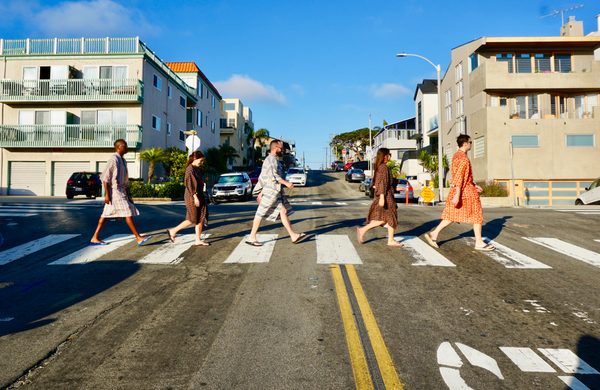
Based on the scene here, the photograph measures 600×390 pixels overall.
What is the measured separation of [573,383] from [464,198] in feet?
14.5

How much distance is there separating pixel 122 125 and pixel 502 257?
27.8 m

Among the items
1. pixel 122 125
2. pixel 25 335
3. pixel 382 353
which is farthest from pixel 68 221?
pixel 122 125

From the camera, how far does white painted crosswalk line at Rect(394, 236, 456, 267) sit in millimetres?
5977

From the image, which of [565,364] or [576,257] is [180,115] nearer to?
[576,257]

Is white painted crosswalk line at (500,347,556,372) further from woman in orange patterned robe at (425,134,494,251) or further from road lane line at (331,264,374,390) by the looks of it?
woman in orange patterned robe at (425,134,494,251)

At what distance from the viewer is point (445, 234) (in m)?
8.55

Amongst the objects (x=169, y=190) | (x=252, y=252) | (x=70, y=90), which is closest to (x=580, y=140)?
(x=169, y=190)

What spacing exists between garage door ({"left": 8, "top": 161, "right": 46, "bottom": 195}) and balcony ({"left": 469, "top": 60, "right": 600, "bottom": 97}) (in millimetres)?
32870

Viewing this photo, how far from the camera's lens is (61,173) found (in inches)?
1201

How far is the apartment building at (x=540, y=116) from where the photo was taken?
27.8 m

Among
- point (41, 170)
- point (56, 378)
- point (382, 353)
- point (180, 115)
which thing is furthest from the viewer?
point (180, 115)

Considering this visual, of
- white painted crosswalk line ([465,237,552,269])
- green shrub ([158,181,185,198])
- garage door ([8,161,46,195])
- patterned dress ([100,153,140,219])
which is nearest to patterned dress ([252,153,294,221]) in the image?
patterned dress ([100,153,140,219])

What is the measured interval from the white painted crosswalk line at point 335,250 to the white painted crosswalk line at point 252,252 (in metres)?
0.83

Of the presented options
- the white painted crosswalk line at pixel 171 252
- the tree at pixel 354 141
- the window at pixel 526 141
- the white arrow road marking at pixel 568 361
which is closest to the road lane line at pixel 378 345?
the white arrow road marking at pixel 568 361
